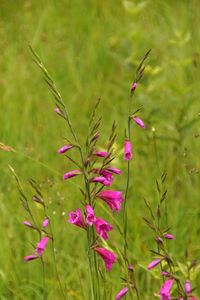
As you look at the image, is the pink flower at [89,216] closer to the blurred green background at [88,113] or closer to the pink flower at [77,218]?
the pink flower at [77,218]

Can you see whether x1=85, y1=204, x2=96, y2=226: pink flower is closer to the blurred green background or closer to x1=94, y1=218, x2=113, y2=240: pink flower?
x1=94, y1=218, x2=113, y2=240: pink flower

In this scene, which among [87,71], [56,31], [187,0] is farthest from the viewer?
[187,0]

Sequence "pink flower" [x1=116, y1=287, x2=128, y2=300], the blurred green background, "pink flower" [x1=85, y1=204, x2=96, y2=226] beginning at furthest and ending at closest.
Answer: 1. the blurred green background
2. "pink flower" [x1=116, y1=287, x2=128, y2=300]
3. "pink flower" [x1=85, y1=204, x2=96, y2=226]

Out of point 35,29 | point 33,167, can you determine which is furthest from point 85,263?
point 35,29

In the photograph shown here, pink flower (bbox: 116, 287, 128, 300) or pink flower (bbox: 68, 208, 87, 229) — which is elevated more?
pink flower (bbox: 68, 208, 87, 229)

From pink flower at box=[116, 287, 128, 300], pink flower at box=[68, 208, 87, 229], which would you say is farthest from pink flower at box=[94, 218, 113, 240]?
pink flower at box=[116, 287, 128, 300]

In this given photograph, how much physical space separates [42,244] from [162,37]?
11.6 feet

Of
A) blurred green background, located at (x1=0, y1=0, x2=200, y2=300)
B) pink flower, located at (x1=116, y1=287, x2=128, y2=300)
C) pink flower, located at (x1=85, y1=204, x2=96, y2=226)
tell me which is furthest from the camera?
blurred green background, located at (x1=0, y1=0, x2=200, y2=300)

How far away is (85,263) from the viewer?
2.76 meters

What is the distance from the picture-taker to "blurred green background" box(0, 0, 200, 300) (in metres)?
2.80

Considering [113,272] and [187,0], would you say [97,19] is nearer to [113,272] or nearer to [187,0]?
[187,0]

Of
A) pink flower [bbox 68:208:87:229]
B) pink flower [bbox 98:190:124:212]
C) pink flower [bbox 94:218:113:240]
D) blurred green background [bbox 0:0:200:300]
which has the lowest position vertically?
pink flower [bbox 94:218:113:240]

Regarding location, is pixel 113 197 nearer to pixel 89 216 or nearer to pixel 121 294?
pixel 89 216

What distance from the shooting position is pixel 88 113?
170 inches
